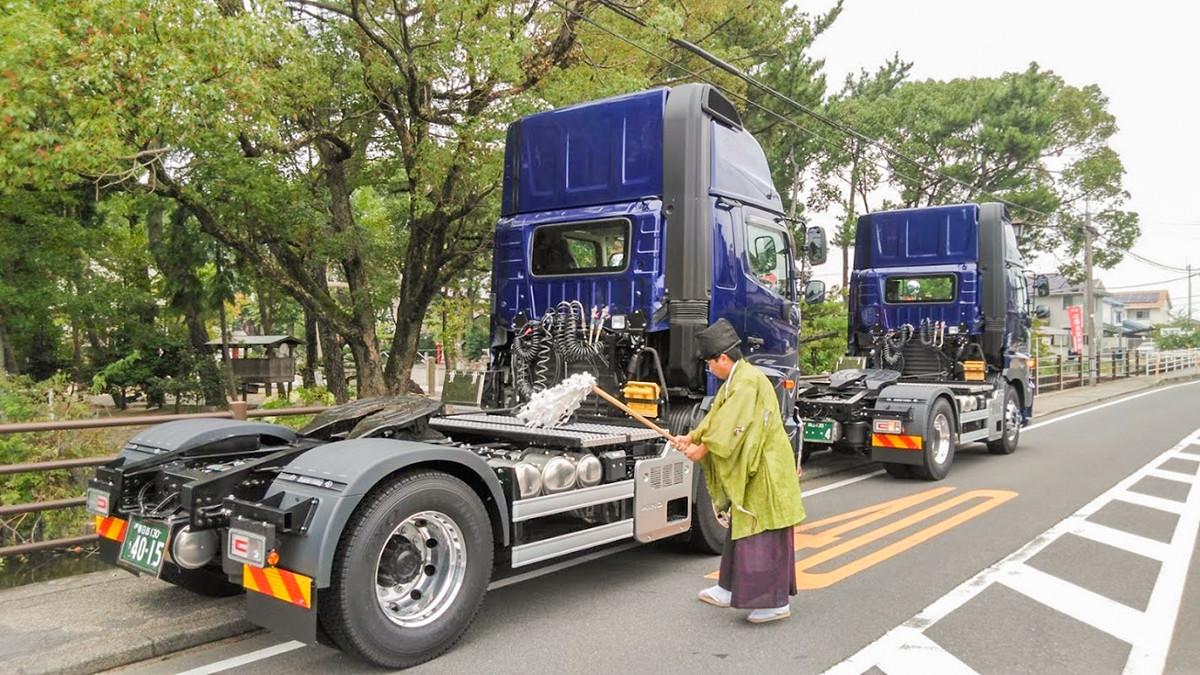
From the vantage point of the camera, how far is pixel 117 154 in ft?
26.9

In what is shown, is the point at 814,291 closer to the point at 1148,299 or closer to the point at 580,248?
the point at 580,248

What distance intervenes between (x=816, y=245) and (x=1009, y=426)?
645cm

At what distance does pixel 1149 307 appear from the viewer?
8825 cm

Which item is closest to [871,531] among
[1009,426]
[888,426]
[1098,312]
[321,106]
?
[888,426]

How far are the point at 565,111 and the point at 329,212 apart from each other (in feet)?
27.3

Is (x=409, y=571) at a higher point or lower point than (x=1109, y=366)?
lower

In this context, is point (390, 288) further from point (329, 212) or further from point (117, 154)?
point (117, 154)

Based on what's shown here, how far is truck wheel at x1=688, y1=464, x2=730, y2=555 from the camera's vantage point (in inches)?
227

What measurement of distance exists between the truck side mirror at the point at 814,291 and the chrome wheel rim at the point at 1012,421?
17.8 feet

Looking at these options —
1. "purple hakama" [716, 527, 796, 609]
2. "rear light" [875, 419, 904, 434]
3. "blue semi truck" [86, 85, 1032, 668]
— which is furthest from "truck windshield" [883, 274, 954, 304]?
"purple hakama" [716, 527, 796, 609]

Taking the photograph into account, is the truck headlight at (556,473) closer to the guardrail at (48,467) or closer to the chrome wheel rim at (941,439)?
the guardrail at (48,467)

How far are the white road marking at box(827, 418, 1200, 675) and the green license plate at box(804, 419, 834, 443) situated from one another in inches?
106

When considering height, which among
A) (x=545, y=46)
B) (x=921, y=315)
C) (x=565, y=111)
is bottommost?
(x=921, y=315)

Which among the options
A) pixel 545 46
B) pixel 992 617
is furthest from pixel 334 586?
pixel 545 46
